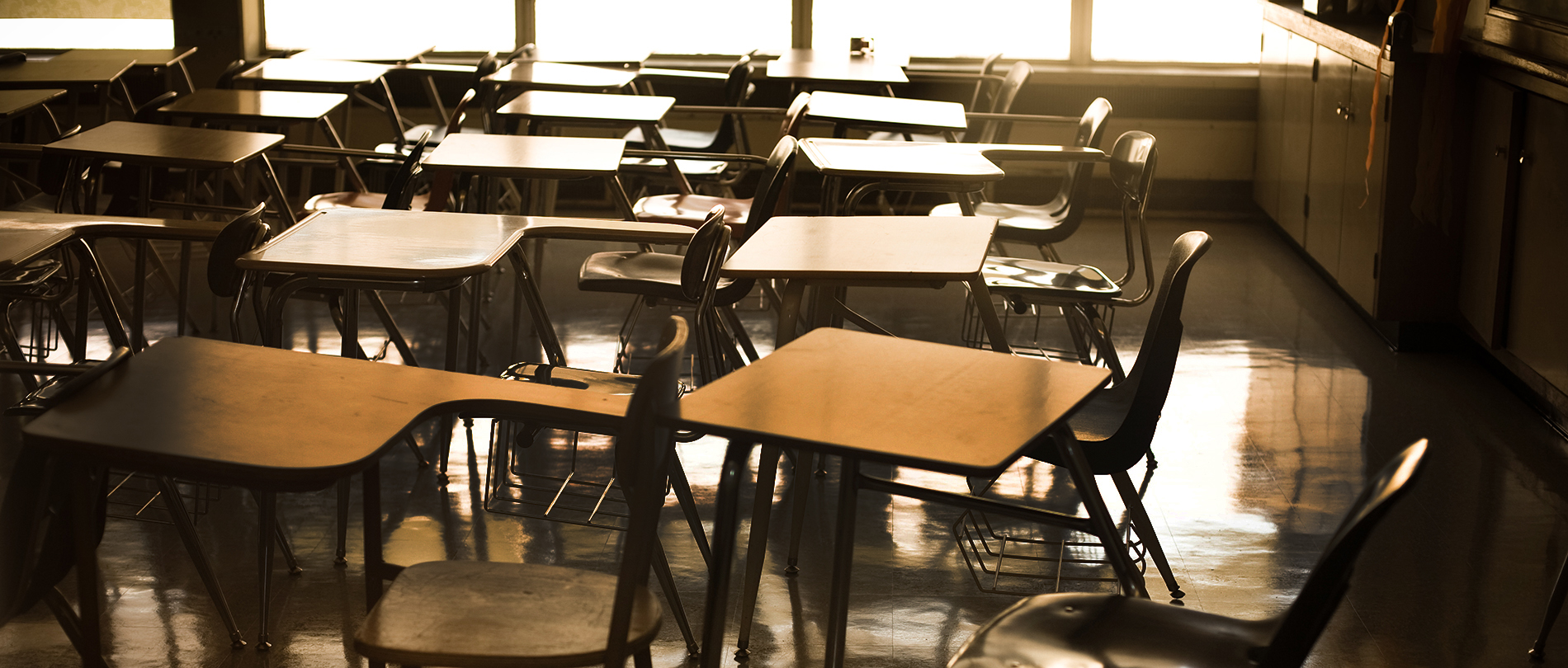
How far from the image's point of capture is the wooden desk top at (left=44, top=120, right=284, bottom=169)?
3812 millimetres

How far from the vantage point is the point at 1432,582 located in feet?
9.57

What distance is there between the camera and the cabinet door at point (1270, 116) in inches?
255

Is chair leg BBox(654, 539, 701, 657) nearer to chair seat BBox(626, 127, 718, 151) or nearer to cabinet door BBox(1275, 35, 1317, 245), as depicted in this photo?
chair seat BBox(626, 127, 718, 151)

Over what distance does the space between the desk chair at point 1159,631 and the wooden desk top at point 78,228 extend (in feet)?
7.00

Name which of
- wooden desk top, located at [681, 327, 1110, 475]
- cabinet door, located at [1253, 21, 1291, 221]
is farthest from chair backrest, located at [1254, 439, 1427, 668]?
cabinet door, located at [1253, 21, 1291, 221]

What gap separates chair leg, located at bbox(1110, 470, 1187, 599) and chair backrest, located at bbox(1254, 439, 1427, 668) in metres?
1.05

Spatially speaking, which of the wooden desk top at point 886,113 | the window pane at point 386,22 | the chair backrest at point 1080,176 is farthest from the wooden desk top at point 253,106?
the chair backrest at point 1080,176

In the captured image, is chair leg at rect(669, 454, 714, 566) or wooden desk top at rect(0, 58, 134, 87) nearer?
chair leg at rect(669, 454, 714, 566)

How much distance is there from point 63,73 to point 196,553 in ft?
13.2

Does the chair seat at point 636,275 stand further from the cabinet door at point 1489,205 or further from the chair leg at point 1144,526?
the cabinet door at point 1489,205

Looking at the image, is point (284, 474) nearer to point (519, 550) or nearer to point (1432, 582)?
point (519, 550)

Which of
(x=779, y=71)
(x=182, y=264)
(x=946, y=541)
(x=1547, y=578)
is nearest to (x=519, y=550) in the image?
(x=946, y=541)

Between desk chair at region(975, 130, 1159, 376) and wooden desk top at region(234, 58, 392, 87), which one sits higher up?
wooden desk top at region(234, 58, 392, 87)

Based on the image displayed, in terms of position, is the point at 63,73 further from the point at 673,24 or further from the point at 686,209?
the point at 673,24
